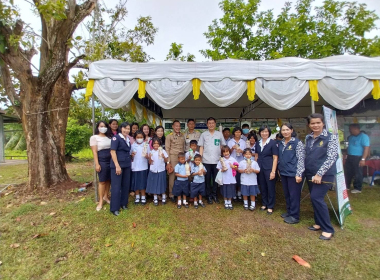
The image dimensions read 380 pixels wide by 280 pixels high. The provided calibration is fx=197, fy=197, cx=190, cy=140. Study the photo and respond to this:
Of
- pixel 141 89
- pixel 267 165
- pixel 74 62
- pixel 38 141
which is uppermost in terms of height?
pixel 74 62

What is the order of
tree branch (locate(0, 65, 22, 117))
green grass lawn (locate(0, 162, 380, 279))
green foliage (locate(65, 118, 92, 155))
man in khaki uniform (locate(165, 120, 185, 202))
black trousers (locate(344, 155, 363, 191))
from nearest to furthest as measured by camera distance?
green grass lawn (locate(0, 162, 380, 279))
man in khaki uniform (locate(165, 120, 185, 202))
black trousers (locate(344, 155, 363, 191))
tree branch (locate(0, 65, 22, 117))
green foliage (locate(65, 118, 92, 155))

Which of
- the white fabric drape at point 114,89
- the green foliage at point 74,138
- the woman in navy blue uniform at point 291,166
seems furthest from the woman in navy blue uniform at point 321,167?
the green foliage at point 74,138

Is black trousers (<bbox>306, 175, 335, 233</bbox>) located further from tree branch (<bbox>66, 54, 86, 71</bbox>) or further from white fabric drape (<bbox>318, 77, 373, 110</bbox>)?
tree branch (<bbox>66, 54, 86, 71</bbox>)

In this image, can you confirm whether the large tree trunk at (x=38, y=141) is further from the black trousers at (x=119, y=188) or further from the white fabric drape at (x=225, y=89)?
the white fabric drape at (x=225, y=89)

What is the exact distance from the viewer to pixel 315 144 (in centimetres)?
265

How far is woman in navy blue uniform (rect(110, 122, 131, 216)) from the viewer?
3127mm

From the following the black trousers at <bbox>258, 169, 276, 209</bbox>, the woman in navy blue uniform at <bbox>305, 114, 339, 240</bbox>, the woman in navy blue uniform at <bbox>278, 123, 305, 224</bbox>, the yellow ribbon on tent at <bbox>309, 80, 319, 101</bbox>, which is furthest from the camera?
the yellow ribbon on tent at <bbox>309, 80, 319, 101</bbox>

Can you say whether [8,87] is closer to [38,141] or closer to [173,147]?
[38,141]

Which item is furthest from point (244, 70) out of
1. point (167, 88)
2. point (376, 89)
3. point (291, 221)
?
point (291, 221)

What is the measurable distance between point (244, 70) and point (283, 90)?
2.60ft

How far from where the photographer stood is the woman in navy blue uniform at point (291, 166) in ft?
9.37

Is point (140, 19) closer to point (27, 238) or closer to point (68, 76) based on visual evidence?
point (68, 76)

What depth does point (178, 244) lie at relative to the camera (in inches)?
97.7

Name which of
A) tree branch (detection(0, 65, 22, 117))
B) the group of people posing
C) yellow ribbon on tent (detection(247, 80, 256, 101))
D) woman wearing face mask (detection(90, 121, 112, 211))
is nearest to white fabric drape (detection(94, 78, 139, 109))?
the group of people posing
